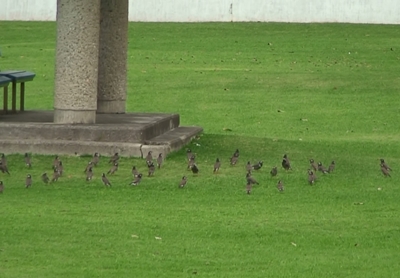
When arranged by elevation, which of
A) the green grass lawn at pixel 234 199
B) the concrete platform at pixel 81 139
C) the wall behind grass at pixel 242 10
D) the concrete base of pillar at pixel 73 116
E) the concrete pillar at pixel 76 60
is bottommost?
the green grass lawn at pixel 234 199

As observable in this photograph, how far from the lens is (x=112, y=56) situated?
18.2m

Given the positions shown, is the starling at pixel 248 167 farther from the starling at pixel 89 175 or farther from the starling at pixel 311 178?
the starling at pixel 89 175

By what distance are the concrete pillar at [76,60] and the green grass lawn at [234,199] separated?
99 centimetres

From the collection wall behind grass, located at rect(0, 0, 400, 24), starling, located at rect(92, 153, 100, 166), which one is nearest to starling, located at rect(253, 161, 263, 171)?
starling, located at rect(92, 153, 100, 166)

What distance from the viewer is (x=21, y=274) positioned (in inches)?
395

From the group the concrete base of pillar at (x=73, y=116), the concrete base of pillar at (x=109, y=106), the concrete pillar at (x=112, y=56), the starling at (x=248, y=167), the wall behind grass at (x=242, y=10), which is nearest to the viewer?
the starling at (x=248, y=167)

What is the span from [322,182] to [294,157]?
1.98 meters

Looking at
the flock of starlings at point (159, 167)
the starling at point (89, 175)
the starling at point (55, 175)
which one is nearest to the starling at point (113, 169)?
the flock of starlings at point (159, 167)

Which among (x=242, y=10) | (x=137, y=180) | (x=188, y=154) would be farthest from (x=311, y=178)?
(x=242, y=10)

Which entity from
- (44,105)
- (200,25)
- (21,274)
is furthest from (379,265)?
(200,25)

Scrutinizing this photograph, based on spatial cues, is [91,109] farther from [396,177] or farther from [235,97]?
[235,97]

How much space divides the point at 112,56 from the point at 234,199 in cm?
511

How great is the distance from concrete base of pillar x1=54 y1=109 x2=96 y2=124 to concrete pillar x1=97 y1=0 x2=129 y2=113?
1.86m

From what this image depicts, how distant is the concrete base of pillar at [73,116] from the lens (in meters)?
16.4
